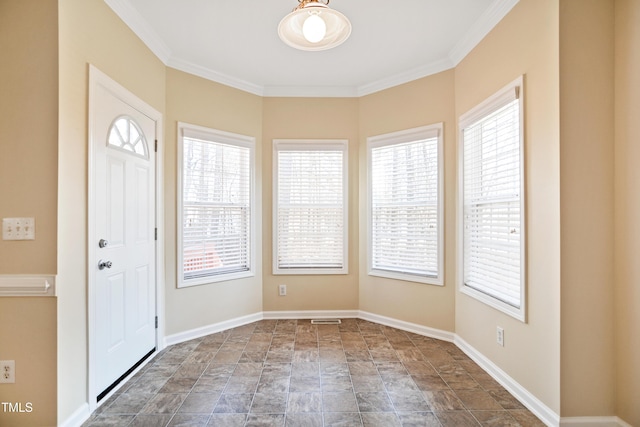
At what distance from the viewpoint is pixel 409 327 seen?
3.51 m

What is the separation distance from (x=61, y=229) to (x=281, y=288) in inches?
97.2

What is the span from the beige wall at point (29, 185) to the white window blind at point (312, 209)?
7.76ft

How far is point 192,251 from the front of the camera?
132 inches

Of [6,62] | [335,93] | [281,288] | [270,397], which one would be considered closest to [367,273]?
[281,288]

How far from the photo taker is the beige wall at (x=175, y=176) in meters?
3.17

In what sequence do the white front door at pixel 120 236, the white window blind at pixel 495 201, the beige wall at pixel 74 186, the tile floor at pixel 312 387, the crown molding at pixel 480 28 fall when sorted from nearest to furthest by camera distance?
the beige wall at pixel 74 186 < the tile floor at pixel 312 387 < the white front door at pixel 120 236 < the white window blind at pixel 495 201 < the crown molding at pixel 480 28

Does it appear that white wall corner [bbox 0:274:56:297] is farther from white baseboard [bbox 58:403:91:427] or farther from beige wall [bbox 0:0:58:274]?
white baseboard [bbox 58:403:91:427]

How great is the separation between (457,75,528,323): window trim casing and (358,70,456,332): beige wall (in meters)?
0.15

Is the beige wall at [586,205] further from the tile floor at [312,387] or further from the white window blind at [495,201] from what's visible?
the tile floor at [312,387]

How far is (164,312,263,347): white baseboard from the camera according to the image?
3164 millimetres

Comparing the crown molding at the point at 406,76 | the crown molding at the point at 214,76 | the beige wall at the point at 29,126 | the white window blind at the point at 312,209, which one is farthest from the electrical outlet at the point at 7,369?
the crown molding at the point at 406,76

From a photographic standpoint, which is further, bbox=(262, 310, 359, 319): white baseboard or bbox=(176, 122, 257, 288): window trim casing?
bbox=(262, 310, 359, 319): white baseboard

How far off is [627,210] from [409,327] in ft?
7.42

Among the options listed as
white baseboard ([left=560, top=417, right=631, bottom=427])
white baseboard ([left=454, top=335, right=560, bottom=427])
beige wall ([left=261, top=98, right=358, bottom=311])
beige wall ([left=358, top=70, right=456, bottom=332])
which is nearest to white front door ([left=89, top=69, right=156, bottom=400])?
beige wall ([left=261, top=98, right=358, bottom=311])
